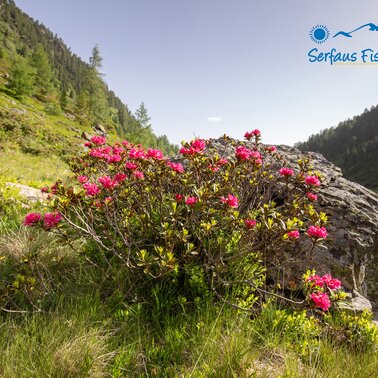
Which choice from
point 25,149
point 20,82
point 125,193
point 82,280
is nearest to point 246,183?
point 125,193

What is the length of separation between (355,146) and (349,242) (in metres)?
136

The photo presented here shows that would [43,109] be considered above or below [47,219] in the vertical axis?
above

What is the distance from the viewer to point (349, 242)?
367 cm

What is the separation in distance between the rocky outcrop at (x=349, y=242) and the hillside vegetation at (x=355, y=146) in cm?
10737

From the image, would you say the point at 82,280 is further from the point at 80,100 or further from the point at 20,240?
the point at 80,100

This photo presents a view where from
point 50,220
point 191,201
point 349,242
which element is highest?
point 191,201

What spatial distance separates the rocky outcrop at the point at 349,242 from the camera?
11.3 ft

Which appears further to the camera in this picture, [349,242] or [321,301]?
[349,242]

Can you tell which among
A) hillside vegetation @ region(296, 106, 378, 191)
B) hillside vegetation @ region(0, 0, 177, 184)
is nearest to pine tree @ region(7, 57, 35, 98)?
hillside vegetation @ region(0, 0, 177, 184)

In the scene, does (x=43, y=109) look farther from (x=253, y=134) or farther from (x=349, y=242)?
(x=349, y=242)

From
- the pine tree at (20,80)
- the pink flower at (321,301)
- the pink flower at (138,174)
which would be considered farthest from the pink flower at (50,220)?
the pine tree at (20,80)

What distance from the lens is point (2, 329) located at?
2.02 metres

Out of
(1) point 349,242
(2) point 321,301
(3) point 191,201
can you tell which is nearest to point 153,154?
(3) point 191,201

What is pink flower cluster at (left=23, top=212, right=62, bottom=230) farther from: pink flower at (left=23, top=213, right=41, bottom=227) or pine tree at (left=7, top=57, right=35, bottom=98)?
pine tree at (left=7, top=57, right=35, bottom=98)
